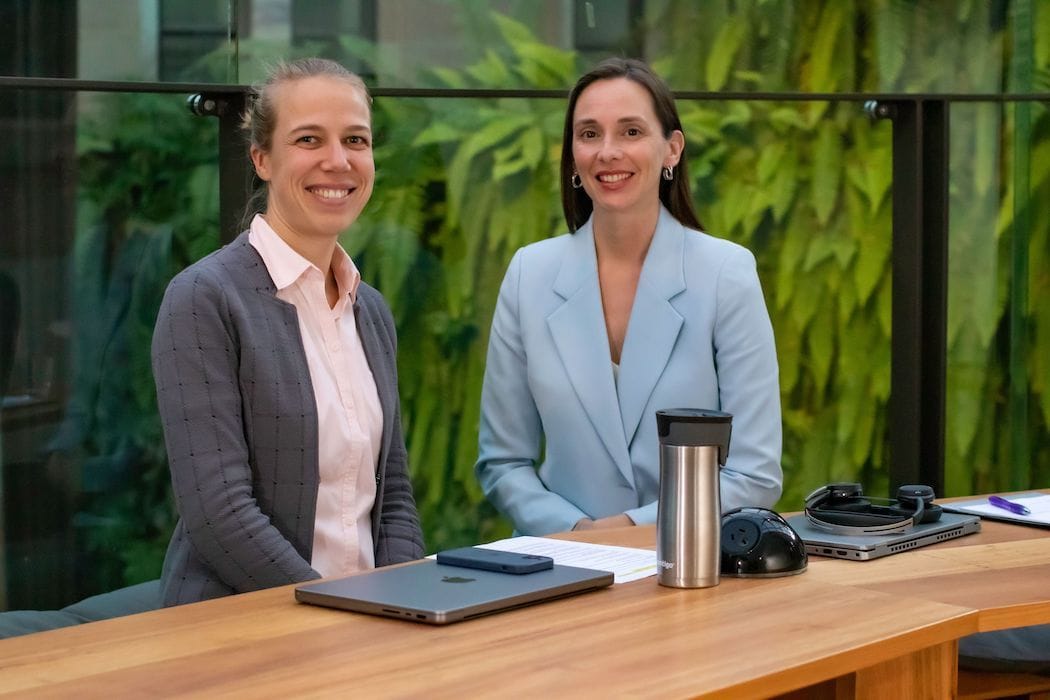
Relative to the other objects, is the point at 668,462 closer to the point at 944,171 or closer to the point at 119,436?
the point at 119,436

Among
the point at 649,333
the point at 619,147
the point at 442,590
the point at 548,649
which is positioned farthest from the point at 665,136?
the point at 548,649

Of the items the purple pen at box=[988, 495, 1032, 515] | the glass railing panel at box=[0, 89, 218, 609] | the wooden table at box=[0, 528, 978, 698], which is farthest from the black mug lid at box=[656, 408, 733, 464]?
the glass railing panel at box=[0, 89, 218, 609]

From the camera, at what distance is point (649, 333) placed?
3.11 m

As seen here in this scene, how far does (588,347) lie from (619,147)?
1.45 ft

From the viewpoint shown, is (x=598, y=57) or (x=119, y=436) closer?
(x=119, y=436)

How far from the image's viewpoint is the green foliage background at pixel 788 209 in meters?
3.90

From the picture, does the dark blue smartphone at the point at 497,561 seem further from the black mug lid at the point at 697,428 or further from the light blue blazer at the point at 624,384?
the light blue blazer at the point at 624,384

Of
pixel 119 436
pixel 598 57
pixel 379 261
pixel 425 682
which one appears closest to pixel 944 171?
pixel 598 57

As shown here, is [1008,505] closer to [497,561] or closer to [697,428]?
[697,428]

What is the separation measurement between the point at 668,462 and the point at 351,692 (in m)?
0.65

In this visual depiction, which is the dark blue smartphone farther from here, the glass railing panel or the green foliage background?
the green foliage background

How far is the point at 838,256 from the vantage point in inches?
174

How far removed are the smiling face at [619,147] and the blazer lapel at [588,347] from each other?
15 cm

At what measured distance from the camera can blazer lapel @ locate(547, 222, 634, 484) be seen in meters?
3.06
